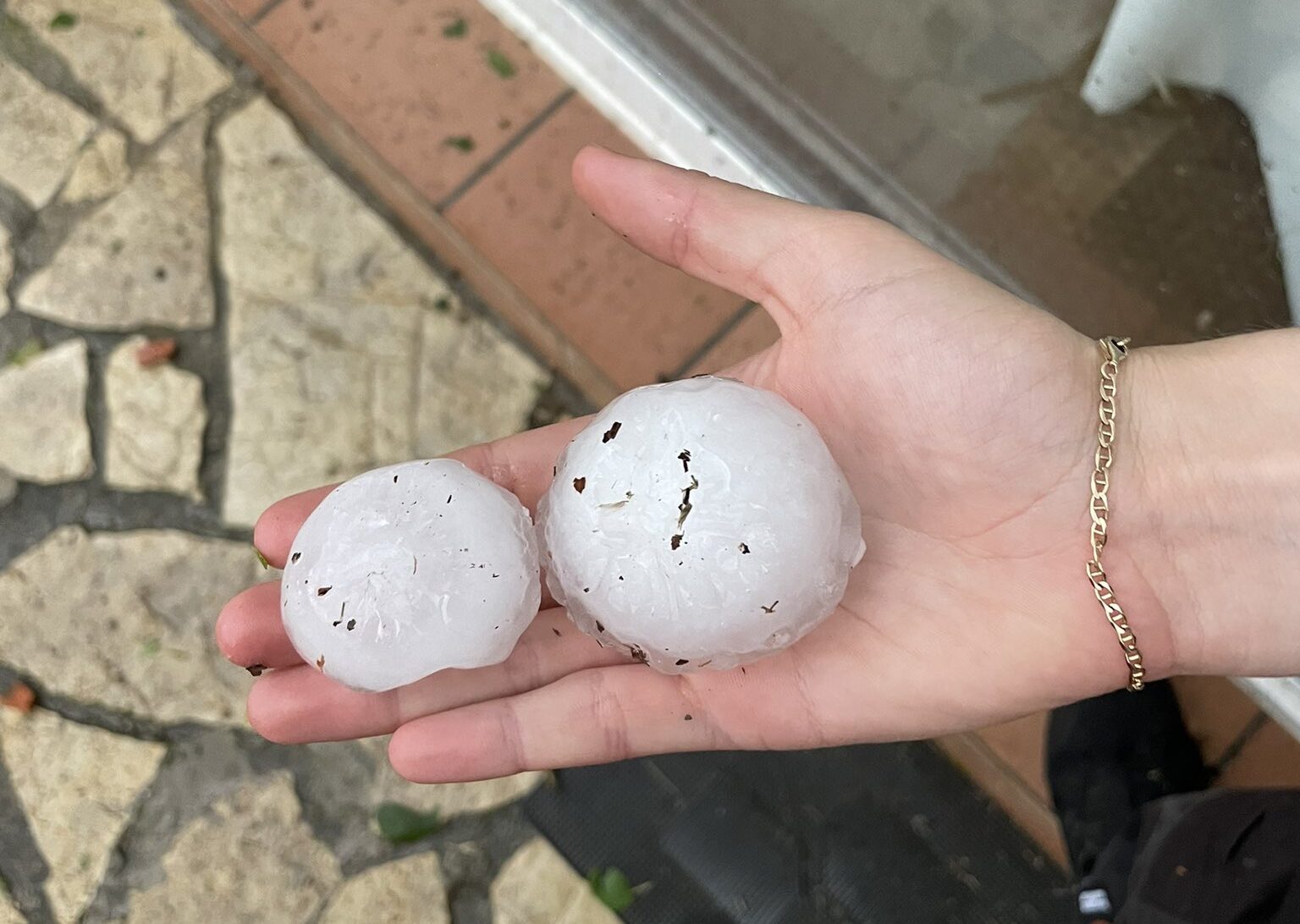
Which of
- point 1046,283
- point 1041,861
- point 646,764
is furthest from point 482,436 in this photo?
point 1041,861

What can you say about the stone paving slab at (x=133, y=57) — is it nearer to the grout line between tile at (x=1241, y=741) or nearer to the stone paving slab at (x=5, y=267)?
the stone paving slab at (x=5, y=267)

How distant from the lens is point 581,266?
184 centimetres

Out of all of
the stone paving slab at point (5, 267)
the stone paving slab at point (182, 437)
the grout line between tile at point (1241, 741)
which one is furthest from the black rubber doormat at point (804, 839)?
the stone paving slab at point (5, 267)

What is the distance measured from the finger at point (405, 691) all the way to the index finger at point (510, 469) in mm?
149

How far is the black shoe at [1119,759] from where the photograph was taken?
62.8 inches

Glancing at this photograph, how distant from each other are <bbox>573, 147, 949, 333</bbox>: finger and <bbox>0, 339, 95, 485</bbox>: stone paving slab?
1104 millimetres

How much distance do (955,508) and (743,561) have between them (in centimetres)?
28

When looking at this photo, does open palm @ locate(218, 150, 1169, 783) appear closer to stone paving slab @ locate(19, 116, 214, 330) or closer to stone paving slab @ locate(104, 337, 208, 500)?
stone paving slab @ locate(104, 337, 208, 500)

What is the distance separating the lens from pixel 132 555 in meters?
1.79

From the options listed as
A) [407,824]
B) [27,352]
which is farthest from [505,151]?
[407,824]

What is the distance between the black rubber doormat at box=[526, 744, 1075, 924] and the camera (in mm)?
1589

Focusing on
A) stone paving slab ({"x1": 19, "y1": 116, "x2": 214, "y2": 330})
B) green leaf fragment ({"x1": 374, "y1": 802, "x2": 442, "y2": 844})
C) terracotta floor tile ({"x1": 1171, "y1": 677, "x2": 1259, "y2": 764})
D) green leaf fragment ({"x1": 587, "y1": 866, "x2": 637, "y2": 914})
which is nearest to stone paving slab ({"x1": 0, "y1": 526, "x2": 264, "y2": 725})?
green leaf fragment ({"x1": 374, "y1": 802, "x2": 442, "y2": 844})

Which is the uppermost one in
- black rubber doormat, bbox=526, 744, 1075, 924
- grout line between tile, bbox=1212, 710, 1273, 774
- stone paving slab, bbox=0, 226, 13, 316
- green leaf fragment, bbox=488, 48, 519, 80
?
green leaf fragment, bbox=488, 48, 519, 80

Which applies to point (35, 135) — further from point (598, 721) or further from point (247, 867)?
point (598, 721)
